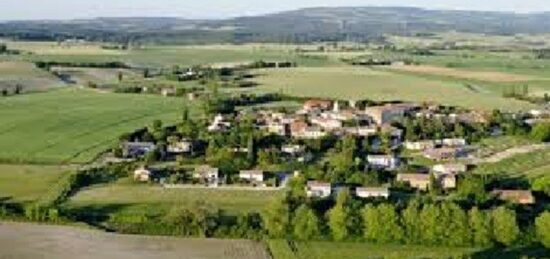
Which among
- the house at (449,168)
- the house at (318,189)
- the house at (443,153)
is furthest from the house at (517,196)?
the house at (443,153)

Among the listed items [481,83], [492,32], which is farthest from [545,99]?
[492,32]

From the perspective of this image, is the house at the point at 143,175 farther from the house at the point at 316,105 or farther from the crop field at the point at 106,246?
the house at the point at 316,105

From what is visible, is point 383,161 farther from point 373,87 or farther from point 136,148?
point 373,87

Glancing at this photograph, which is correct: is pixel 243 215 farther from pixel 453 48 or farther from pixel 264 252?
pixel 453 48

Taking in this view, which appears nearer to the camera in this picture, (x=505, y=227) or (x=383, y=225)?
(x=505, y=227)

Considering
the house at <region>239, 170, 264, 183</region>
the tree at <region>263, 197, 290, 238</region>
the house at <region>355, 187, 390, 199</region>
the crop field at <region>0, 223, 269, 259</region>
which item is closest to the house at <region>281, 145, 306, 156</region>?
the house at <region>239, 170, 264, 183</region>

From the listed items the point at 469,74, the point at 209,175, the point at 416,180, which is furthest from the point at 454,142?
the point at 469,74

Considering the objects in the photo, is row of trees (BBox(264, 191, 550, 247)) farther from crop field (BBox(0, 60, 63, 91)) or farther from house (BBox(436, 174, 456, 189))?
crop field (BBox(0, 60, 63, 91))

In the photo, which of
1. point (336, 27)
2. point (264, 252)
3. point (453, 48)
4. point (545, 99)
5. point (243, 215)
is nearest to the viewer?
point (264, 252)
